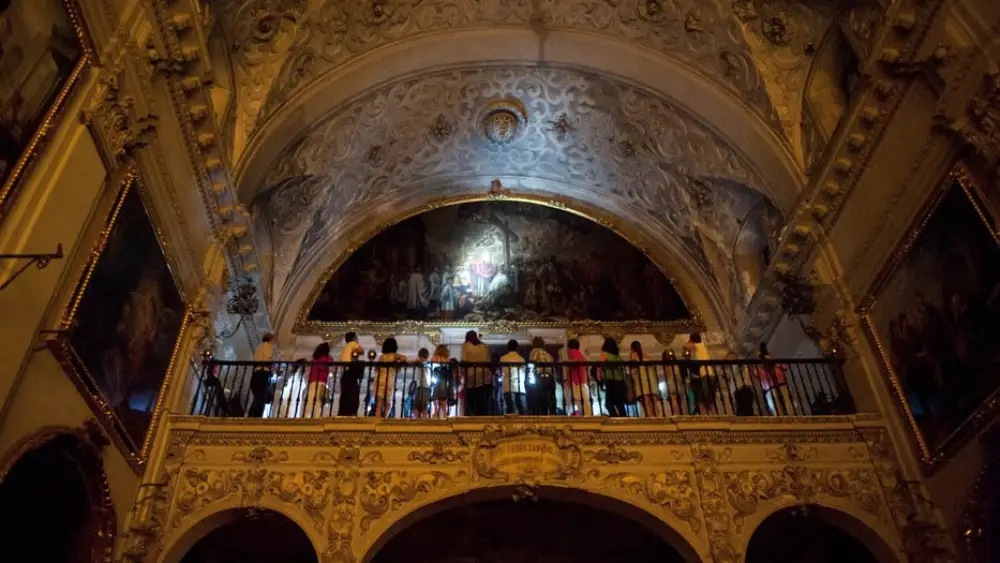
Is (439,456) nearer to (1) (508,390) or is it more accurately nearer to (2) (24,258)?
(1) (508,390)

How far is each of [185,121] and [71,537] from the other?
15.8 feet

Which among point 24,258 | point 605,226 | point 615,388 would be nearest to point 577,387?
point 615,388

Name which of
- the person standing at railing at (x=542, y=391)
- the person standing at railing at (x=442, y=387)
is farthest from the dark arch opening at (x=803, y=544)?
the person standing at railing at (x=442, y=387)

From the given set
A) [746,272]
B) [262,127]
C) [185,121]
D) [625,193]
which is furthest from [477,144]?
[185,121]

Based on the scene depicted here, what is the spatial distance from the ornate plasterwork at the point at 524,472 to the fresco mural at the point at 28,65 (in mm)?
4048

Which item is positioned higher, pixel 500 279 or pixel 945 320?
pixel 500 279

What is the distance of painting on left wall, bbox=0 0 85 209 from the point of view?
18.8ft

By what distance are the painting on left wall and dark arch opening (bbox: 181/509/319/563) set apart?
5.53m

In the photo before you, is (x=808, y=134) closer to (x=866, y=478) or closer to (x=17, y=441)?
(x=866, y=478)

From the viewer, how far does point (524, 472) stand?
28.2 feet

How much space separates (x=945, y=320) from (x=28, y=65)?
893cm

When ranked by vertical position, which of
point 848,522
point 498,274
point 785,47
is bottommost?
point 848,522

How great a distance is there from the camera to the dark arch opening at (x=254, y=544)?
984cm

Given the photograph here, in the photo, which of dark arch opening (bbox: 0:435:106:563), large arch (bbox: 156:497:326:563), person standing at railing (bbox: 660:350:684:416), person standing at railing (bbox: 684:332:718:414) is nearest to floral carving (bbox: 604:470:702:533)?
person standing at railing (bbox: 660:350:684:416)
